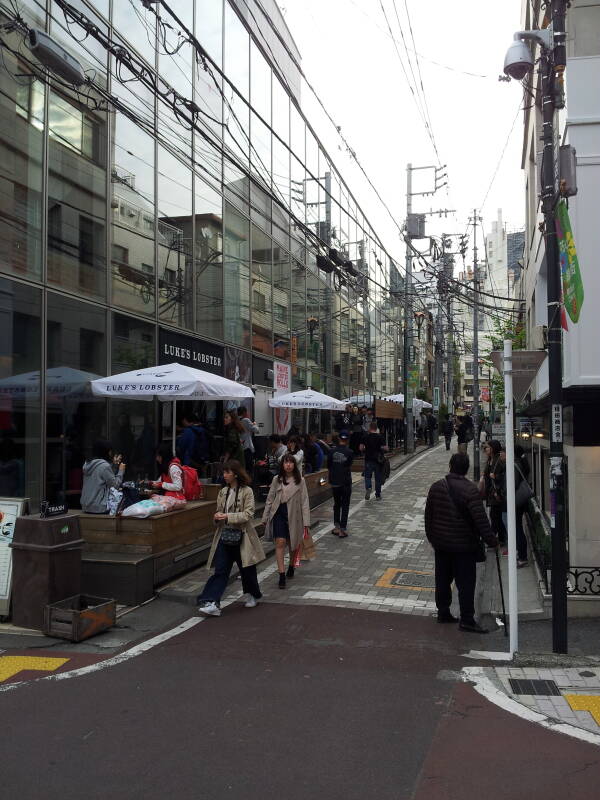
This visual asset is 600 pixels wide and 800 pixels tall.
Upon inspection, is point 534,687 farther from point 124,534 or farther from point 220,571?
point 124,534

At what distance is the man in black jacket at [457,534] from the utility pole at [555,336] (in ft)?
2.56

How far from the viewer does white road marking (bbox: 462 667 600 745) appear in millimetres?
4762

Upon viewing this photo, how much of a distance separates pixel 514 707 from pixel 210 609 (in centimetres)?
361

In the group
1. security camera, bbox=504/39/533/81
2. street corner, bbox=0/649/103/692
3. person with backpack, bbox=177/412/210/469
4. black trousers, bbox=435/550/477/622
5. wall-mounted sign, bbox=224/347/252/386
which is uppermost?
security camera, bbox=504/39/533/81

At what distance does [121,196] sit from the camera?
1291cm

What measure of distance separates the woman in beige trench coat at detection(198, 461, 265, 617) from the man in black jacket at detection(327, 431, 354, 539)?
14.0ft

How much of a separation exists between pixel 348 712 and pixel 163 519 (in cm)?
424

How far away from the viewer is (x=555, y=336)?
670cm

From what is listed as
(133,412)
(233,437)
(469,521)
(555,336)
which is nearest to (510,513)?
(469,521)

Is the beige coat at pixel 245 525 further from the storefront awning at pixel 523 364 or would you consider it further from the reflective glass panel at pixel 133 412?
the reflective glass panel at pixel 133 412

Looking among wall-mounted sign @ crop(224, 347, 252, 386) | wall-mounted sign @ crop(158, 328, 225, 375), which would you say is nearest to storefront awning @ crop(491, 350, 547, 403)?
wall-mounted sign @ crop(158, 328, 225, 375)

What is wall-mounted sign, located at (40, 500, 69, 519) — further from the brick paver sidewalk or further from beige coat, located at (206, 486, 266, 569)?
the brick paver sidewalk

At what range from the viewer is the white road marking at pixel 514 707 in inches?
187

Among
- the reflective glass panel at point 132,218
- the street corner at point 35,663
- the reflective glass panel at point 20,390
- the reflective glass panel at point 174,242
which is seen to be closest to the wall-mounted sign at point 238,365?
the reflective glass panel at point 174,242
